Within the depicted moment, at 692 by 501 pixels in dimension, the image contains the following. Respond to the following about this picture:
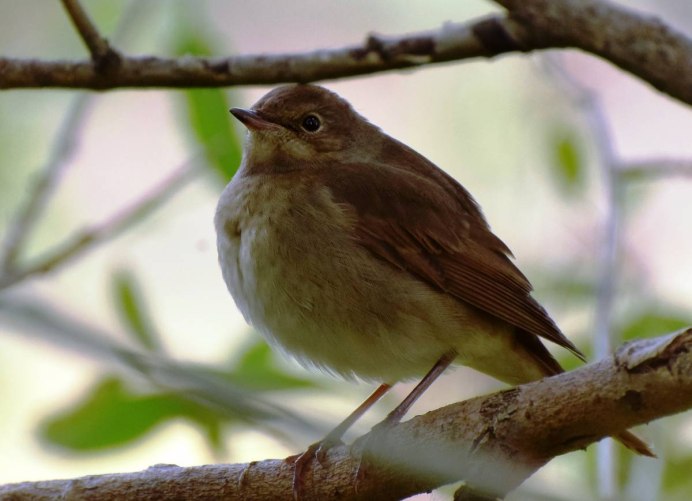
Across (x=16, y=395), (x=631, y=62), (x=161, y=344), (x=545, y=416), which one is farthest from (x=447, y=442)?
(x=16, y=395)

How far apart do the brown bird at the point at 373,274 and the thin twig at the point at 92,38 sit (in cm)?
69

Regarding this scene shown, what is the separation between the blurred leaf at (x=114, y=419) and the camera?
3.36 m

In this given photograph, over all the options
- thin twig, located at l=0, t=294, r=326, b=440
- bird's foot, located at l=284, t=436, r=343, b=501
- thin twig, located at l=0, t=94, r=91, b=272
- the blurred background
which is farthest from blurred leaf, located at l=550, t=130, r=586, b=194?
thin twig, located at l=0, t=294, r=326, b=440

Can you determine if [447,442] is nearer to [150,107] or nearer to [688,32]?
[688,32]

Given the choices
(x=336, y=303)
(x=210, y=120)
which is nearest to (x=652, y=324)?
(x=336, y=303)

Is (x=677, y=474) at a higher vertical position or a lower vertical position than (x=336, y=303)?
lower

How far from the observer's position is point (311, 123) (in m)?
5.11

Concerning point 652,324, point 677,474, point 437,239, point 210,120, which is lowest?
point 677,474

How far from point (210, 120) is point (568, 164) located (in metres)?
1.78

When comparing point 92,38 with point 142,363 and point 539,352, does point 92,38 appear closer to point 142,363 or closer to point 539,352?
point 539,352

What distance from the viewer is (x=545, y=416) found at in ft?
9.84

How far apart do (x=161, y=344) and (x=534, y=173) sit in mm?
3450

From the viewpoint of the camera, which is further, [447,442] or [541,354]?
[541,354]

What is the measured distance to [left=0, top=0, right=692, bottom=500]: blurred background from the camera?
3227 mm
